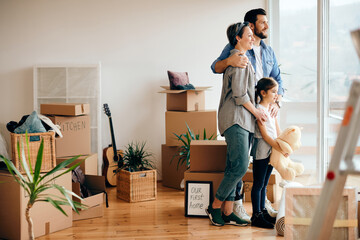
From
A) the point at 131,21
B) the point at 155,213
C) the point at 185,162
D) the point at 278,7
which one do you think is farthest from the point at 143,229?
the point at 278,7

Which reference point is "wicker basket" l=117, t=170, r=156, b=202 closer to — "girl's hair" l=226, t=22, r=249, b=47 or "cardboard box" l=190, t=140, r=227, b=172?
"cardboard box" l=190, t=140, r=227, b=172

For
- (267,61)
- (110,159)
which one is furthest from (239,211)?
(110,159)

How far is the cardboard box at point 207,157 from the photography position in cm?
363

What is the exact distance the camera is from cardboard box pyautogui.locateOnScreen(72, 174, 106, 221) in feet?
11.6

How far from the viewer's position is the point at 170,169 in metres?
4.79

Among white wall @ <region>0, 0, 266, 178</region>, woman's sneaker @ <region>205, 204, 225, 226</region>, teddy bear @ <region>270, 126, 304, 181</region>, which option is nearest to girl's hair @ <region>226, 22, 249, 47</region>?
teddy bear @ <region>270, 126, 304, 181</region>

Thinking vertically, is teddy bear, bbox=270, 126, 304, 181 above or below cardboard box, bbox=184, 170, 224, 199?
above

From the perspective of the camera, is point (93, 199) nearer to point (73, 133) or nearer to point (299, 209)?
point (73, 133)

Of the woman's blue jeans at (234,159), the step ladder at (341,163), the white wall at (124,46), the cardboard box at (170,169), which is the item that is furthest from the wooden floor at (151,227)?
the step ladder at (341,163)

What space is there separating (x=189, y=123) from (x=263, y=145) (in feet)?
4.46

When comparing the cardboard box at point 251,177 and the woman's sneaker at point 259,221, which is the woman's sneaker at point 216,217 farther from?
the cardboard box at point 251,177

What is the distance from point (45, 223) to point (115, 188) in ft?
5.37

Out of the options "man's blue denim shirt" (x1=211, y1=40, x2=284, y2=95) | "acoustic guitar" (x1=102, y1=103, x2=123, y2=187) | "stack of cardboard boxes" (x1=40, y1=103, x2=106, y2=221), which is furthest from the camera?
"acoustic guitar" (x1=102, y1=103, x2=123, y2=187)

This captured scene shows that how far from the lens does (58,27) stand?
16.4 feet
